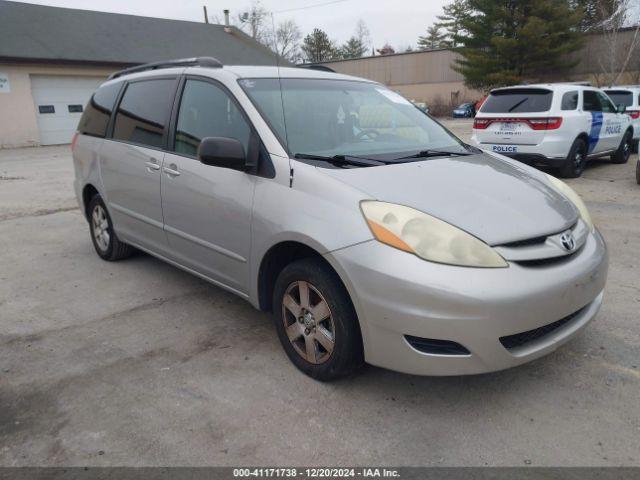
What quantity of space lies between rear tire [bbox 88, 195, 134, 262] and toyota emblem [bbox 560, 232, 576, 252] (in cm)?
390

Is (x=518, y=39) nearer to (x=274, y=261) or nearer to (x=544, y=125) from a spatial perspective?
(x=544, y=125)

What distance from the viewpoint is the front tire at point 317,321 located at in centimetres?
264

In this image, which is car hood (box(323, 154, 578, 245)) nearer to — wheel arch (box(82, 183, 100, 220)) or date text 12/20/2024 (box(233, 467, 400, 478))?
date text 12/20/2024 (box(233, 467, 400, 478))

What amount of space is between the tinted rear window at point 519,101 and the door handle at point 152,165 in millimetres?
7039

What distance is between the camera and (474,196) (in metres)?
2.78

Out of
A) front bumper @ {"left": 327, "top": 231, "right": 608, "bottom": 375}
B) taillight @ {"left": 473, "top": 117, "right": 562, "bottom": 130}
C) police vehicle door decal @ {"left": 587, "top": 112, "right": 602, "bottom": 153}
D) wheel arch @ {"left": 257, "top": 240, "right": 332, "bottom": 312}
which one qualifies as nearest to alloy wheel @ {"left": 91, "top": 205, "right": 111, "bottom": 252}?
wheel arch @ {"left": 257, "top": 240, "right": 332, "bottom": 312}

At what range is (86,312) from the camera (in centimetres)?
400

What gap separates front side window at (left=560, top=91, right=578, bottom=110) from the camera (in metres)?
8.85

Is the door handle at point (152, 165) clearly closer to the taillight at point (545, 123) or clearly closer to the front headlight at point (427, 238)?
the front headlight at point (427, 238)

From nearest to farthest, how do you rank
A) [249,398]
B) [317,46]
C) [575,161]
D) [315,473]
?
1. [315,473]
2. [249,398]
3. [575,161]
4. [317,46]

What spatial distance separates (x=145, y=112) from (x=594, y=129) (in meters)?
8.57

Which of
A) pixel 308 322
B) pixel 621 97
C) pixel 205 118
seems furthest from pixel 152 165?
pixel 621 97

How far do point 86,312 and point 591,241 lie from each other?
3.60 metres

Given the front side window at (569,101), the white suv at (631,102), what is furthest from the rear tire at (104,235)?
the white suv at (631,102)
